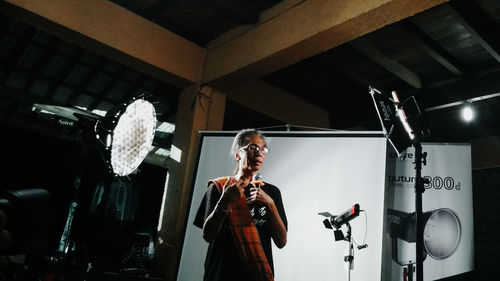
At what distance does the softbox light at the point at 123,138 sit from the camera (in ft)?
6.98

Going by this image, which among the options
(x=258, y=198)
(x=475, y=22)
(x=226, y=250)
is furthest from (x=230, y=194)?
(x=475, y=22)

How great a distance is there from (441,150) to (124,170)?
2.78 meters

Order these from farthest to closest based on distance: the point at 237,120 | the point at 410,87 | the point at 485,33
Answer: the point at 237,120, the point at 410,87, the point at 485,33

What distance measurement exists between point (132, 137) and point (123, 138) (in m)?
0.06

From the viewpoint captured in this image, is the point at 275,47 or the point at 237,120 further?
the point at 237,120

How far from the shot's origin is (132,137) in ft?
7.28

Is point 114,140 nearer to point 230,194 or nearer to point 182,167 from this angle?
point 230,194

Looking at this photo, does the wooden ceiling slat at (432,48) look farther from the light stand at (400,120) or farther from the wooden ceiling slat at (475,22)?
the light stand at (400,120)

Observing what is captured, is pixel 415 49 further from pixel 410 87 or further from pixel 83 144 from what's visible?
pixel 83 144

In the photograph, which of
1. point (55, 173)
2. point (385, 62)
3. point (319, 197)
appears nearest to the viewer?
point (319, 197)

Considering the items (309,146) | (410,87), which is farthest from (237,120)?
(309,146)

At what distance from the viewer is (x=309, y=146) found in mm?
3377

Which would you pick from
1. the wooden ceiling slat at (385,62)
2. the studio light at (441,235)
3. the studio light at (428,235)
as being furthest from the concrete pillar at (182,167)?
the studio light at (441,235)

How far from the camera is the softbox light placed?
2.13 meters
